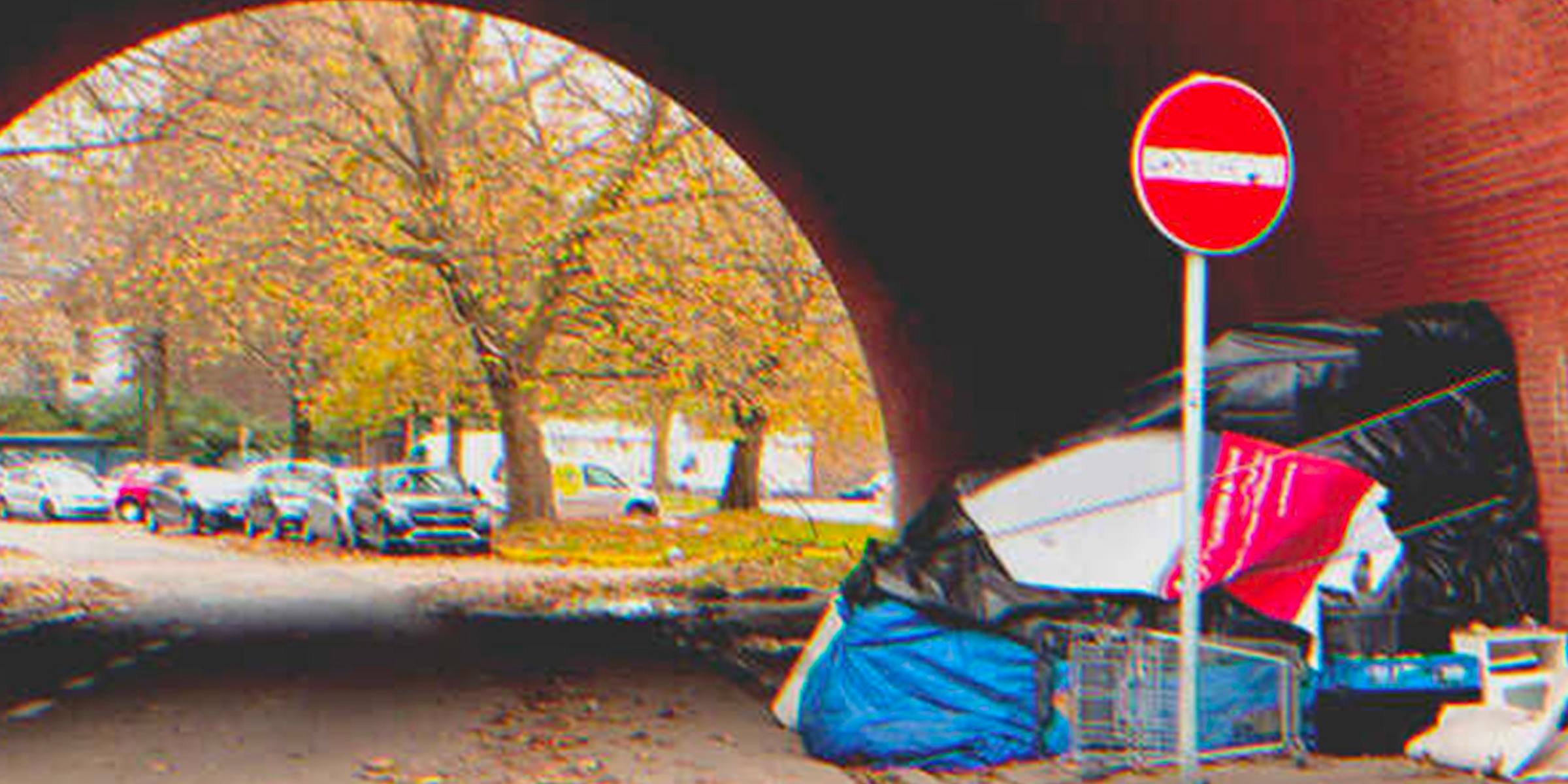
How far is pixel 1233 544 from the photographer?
24.3 feet

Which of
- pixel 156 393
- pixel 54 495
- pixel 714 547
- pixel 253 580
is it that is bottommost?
pixel 253 580

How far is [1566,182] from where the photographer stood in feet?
24.6

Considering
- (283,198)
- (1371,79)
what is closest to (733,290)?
(283,198)

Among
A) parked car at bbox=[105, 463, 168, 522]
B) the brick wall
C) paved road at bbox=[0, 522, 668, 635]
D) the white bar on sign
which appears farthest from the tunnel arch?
parked car at bbox=[105, 463, 168, 522]

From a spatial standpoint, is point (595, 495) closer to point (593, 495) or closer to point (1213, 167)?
point (593, 495)

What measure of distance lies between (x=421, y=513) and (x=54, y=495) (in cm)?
1915

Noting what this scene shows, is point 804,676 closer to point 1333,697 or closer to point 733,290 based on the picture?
point 1333,697

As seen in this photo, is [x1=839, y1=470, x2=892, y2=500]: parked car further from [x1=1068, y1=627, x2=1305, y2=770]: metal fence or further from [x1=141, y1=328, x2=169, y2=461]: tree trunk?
[x1=1068, y1=627, x2=1305, y2=770]: metal fence

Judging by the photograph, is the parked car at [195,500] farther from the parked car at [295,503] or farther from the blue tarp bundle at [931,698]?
the blue tarp bundle at [931,698]

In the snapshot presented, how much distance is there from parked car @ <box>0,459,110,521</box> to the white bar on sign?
4069cm

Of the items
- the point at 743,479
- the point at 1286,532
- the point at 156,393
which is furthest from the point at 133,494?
the point at 1286,532

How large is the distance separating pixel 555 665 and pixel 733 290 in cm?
1027

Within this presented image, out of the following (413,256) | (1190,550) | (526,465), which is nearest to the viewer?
(1190,550)

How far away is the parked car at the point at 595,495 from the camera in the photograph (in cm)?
3528
